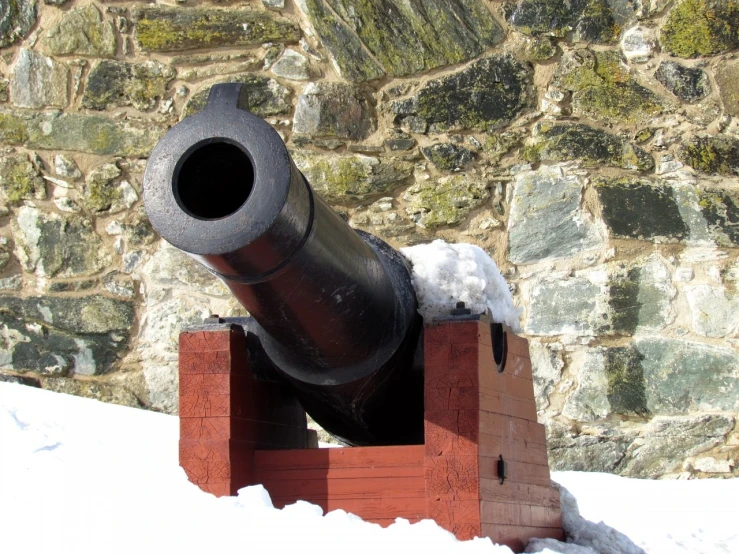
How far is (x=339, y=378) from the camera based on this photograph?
9.73 ft

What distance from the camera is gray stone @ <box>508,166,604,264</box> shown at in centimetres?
551

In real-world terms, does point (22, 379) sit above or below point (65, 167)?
below

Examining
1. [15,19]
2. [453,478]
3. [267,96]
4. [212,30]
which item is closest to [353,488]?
[453,478]

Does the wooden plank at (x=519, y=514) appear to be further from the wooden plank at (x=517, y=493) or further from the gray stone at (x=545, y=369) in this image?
the gray stone at (x=545, y=369)

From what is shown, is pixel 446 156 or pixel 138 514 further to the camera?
pixel 446 156

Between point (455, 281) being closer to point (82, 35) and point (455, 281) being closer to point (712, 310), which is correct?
point (712, 310)

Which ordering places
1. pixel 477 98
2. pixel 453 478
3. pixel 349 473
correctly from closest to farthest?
pixel 453 478, pixel 349 473, pixel 477 98

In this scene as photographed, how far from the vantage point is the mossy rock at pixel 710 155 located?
5602mm

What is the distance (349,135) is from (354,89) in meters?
0.26

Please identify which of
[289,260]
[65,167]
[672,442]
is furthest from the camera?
[65,167]

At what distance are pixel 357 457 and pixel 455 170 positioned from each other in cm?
288

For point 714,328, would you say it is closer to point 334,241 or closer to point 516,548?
point 516,548

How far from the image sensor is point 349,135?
5.65 m

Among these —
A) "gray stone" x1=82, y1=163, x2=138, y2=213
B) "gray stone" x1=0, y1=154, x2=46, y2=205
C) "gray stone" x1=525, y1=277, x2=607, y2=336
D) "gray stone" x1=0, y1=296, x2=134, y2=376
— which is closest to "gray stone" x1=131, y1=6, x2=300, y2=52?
"gray stone" x1=82, y1=163, x2=138, y2=213
